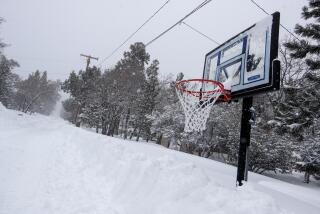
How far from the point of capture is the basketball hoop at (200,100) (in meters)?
7.24

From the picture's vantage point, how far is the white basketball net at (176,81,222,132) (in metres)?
7.22

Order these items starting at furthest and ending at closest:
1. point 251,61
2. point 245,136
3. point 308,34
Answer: point 308,34 < point 245,136 < point 251,61

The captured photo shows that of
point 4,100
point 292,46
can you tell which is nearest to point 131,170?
point 292,46

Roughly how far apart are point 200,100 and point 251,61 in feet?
6.23

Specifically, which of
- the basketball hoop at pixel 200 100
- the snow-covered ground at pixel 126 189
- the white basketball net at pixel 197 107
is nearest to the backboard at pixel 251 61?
the basketball hoop at pixel 200 100

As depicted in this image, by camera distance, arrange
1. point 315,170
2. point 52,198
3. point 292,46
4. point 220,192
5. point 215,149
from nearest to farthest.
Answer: point 220,192, point 52,198, point 292,46, point 315,170, point 215,149

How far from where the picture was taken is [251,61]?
6.74 meters

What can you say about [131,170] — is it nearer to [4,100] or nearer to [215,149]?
[215,149]

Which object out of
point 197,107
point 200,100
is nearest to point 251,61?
point 200,100

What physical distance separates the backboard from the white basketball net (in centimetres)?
58

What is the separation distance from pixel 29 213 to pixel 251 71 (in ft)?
20.1

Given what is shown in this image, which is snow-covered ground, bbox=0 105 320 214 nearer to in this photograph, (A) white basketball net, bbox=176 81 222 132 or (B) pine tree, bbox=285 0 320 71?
(A) white basketball net, bbox=176 81 222 132

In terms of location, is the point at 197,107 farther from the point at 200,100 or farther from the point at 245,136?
the point at 245,136

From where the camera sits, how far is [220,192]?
16.2 feet
